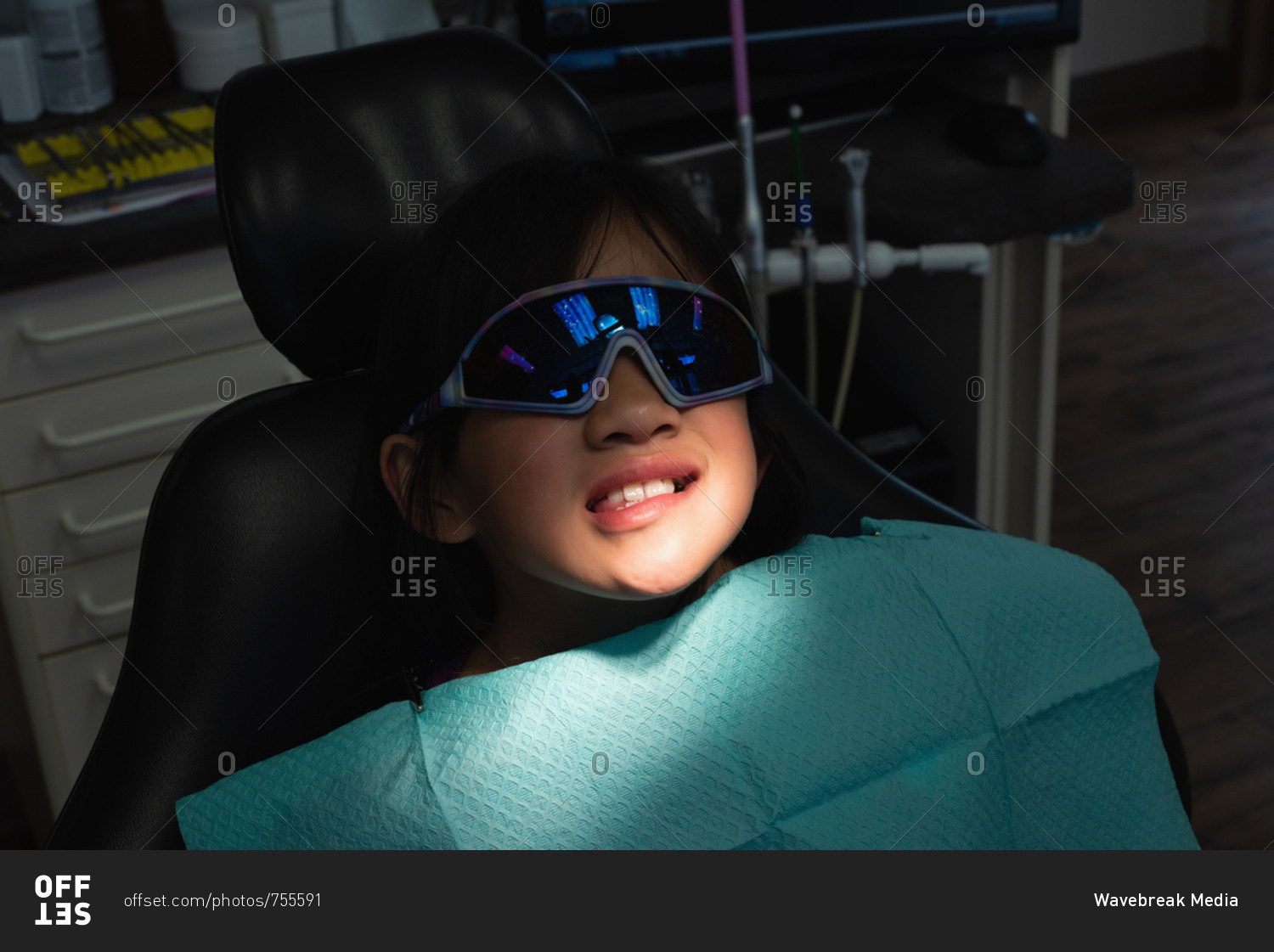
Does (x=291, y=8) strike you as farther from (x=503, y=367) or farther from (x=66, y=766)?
(x=503, y=367)

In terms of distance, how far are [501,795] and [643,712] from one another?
0.11 metres

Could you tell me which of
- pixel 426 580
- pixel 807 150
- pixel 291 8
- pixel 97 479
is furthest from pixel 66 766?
pixel 807 150

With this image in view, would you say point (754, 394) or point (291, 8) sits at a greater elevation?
point (291, 8)

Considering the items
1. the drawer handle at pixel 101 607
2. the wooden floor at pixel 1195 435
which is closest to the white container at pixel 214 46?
the drawer handle at pixel 101 607

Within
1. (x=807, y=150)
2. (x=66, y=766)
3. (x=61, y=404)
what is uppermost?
(x=807, y=150)

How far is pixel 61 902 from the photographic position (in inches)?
36.9

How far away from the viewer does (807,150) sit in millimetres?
1931

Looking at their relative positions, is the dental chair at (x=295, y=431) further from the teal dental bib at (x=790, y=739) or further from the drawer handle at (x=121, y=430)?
the drawer handle at (x=121, y=430)

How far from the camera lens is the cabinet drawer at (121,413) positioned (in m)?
1.72

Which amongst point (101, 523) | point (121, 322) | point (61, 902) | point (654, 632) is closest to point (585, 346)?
point (654, 632)

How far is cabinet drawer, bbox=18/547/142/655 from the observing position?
5.88 ft

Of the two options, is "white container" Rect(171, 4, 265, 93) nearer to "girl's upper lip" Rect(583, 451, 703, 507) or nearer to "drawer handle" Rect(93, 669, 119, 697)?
"drawer handle" Rect(93, 669, 119, 697)

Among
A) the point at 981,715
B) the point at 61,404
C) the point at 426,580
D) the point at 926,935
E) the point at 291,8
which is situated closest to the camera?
the point at 926,935

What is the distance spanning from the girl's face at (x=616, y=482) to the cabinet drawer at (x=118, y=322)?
0.86 m
